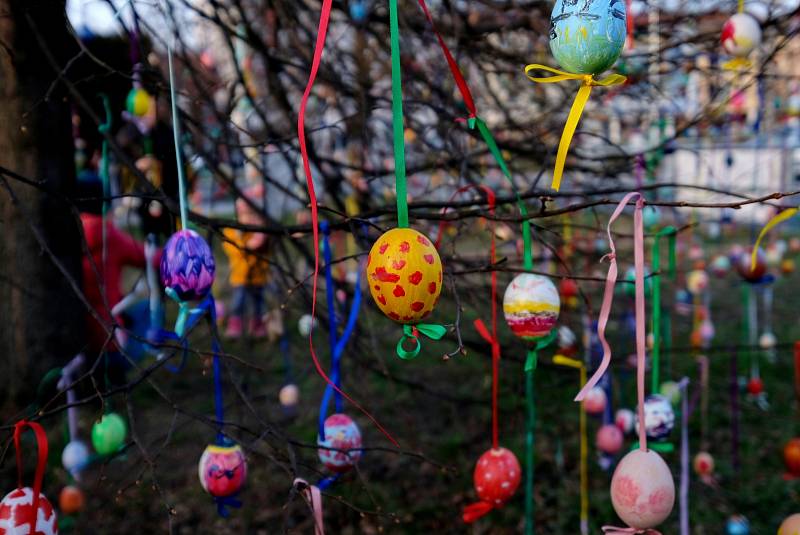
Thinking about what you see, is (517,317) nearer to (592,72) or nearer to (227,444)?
(592,72)

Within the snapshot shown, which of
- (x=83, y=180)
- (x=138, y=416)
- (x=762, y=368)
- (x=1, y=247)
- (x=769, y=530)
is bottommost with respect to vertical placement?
(x=769, y=530)

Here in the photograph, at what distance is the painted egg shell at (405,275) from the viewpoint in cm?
108

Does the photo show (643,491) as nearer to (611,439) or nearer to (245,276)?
(611,439)

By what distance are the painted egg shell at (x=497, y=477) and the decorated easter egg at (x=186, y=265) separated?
83 centimetres

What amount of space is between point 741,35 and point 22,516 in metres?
2.36

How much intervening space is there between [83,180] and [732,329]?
5089 mm

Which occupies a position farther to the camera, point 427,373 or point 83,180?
point 427,373

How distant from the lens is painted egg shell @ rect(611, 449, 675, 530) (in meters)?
1.21

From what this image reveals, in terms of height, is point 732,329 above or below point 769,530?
above

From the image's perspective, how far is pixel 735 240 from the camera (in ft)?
31.1

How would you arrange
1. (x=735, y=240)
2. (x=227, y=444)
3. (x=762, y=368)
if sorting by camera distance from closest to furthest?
(x=227, y=444) < (x=762, y=368) < (x=735, y=240)

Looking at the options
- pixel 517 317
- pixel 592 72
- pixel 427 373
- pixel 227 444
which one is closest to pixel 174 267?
pixel 227 444

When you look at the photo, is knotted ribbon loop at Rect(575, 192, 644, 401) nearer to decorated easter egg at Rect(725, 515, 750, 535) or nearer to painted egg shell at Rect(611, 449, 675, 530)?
painted egg shell at Rect(611, 449, 675, 530)

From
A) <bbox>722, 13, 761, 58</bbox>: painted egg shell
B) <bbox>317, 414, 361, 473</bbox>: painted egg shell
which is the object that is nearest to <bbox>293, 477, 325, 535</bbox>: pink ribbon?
<bbox>317, 414, 361, 473</bbox>: painted egg shell
